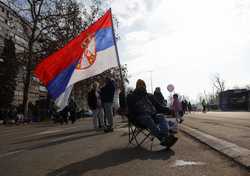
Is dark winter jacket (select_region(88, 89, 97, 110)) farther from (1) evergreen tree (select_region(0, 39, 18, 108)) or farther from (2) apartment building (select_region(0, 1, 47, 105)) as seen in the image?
(1) evergreen tree (select_region(0, 39, 18, 108))

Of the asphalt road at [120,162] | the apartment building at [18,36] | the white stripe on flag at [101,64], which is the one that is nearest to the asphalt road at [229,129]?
the asphalt road at [120,162]

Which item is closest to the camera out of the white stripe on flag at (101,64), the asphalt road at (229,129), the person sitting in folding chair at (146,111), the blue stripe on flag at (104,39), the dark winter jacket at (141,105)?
the person sitting in folding chair at (146,111)

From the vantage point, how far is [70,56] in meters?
13.1

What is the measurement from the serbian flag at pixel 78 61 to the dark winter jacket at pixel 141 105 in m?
3.09

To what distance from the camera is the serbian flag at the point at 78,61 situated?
12.7m

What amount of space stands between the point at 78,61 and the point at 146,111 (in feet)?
14.2

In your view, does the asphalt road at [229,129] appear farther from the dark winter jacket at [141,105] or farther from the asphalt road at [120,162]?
the dark winter jacket at [141,105]

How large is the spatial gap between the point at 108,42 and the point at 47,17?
34.7 meters

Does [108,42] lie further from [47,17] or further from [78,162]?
[47,17]

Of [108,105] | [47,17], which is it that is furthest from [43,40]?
[108,105]

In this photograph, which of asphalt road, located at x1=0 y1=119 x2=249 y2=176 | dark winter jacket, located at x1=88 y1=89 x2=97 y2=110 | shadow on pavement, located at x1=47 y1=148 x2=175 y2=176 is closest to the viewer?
asphalt road, located at x1=0 y1=119 x2=249 y2=176

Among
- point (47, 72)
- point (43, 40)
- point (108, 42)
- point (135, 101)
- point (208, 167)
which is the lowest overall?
point (208, 167)

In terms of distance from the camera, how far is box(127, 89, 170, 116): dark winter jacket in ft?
31.1

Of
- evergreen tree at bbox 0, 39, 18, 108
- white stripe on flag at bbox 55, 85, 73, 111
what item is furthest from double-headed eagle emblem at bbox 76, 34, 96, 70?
evergreen tree at bbox 0, 39, 18, 108
